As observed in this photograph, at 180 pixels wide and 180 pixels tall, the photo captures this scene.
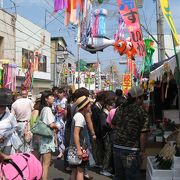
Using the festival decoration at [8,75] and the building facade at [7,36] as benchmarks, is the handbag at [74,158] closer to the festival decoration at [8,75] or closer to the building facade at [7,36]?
the festival decoration at [8,75]

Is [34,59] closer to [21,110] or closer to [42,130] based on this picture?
[21,110]

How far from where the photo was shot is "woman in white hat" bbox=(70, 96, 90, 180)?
5574 millimetres

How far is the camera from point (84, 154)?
5660 millimetres

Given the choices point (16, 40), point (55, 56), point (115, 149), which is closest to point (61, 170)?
point (115, 149)

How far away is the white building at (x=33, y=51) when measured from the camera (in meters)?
36.2

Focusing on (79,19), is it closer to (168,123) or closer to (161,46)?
(168,123)

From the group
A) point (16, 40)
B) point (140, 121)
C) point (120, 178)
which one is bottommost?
point (120, 178)

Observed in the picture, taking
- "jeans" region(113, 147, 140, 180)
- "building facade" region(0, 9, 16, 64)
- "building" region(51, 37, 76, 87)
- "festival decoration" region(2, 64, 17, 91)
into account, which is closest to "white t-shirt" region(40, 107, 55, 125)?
"jeans" region(113, 147, 140, 180)

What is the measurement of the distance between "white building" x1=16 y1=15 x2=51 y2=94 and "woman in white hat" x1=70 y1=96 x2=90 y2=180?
24169 millimetres

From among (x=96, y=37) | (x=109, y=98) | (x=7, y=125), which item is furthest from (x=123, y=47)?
(x=7, y=125)

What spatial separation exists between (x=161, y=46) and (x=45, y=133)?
37.6 feet

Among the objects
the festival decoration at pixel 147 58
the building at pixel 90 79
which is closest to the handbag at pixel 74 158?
the festival decoration at pixel 147 58

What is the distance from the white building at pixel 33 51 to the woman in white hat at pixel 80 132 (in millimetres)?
24169

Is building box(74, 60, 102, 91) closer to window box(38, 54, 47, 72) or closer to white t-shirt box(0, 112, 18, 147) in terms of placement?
window box(38, 54, 47, 72)
